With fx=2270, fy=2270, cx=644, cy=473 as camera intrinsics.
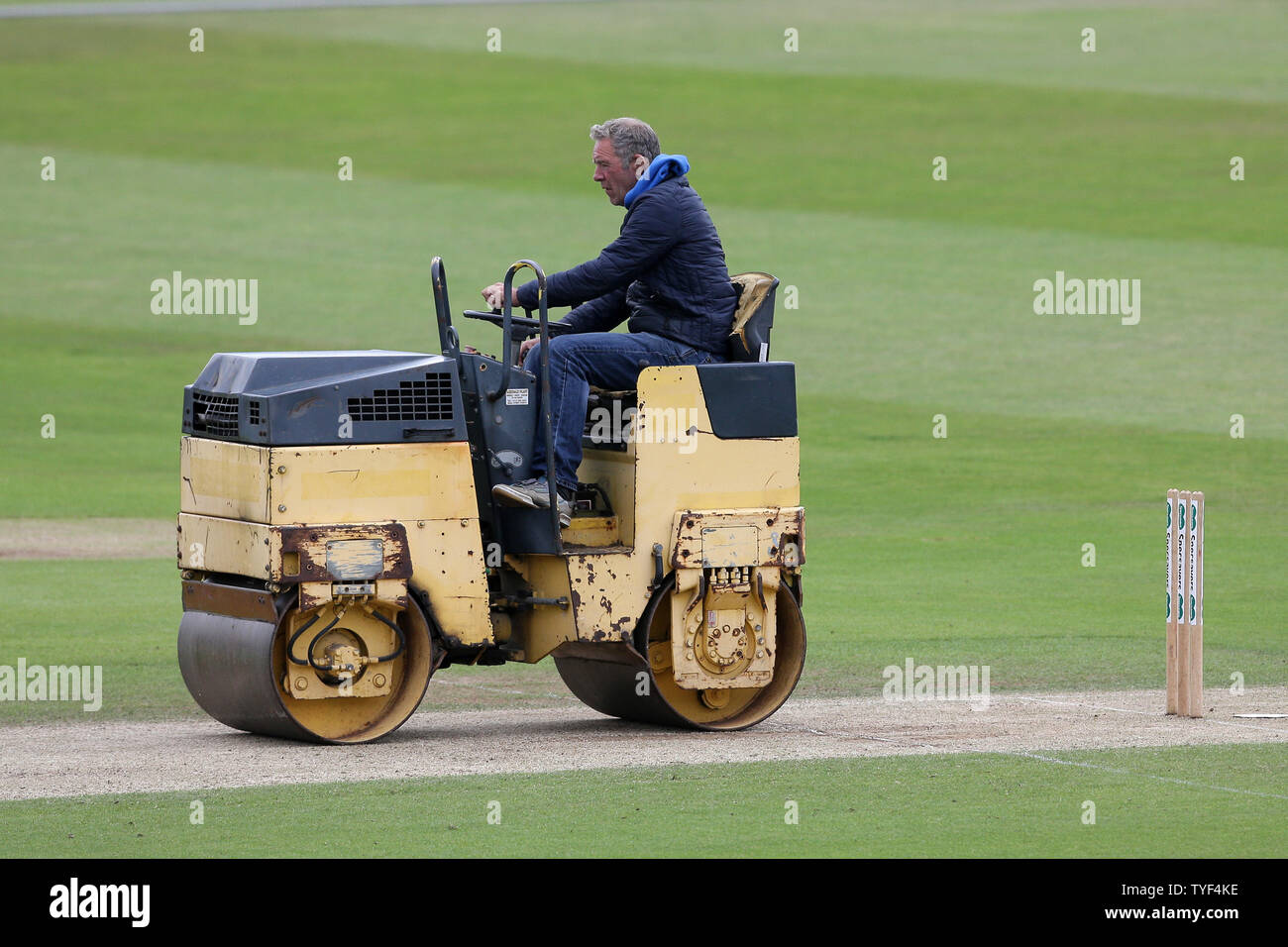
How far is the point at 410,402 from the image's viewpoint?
421 inches

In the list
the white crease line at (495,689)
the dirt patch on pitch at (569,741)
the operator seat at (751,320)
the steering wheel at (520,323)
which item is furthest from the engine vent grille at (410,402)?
the white crease line at (495,689)

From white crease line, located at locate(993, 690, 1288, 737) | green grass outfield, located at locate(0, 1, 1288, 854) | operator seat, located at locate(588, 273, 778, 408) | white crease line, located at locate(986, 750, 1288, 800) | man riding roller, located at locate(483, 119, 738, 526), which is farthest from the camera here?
green grass outfield, located at locate(0, 1, 1288, 854)

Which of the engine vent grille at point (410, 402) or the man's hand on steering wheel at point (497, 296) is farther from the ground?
the man's hand on steering wheel at point (497, 296)

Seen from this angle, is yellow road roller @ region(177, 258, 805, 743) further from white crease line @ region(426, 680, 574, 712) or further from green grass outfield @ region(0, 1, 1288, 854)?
white crease line @ region(426, 680, 574, 712)

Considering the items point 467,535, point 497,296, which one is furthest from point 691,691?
point 497,296

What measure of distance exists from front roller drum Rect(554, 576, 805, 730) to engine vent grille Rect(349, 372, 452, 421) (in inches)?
58.5

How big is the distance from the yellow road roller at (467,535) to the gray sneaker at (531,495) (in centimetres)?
6

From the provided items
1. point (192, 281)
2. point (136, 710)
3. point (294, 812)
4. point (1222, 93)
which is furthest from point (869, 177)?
point (294, 812)

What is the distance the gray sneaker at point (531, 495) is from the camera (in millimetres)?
10867

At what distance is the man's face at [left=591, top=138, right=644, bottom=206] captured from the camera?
11250 mm

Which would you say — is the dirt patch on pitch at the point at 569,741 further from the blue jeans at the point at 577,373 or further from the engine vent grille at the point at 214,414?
the engine vent grille at the point at 214,414

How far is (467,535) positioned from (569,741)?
1.15 meters

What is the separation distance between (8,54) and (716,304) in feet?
153

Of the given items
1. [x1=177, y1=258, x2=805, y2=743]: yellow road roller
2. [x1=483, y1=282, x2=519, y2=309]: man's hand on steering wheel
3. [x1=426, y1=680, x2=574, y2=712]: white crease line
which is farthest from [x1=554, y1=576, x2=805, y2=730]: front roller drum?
[x1=483, y1=282, x2=519, y2=309]: man's hand on steering wheel
